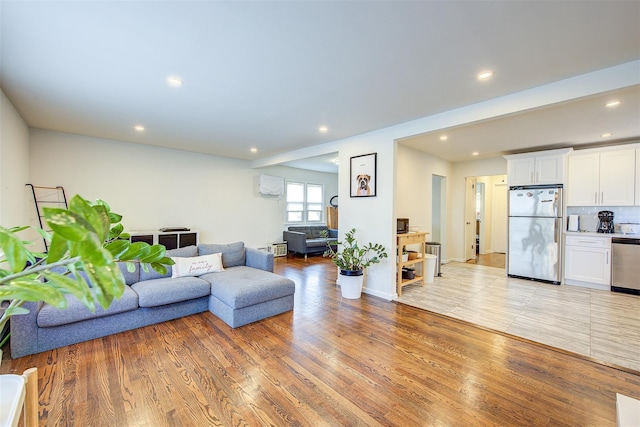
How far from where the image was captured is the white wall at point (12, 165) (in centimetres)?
281

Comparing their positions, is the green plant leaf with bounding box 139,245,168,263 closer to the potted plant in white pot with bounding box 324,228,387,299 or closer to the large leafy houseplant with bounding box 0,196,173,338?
the large leafy houseplant with bounding box 0,196,173,338

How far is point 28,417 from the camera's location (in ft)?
3.17

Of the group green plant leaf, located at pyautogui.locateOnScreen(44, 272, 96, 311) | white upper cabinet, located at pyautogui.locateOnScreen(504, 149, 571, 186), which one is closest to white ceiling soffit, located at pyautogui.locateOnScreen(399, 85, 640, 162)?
white upper cabinet, located at pyautogui.locateOnScreen(504, 149, 571, 186)

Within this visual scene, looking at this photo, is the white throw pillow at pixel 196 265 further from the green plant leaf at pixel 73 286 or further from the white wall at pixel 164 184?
the green plant leaf at pixel 73 286

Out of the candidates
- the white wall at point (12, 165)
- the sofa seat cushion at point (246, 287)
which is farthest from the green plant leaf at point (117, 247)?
the white wall at point (12, 165)

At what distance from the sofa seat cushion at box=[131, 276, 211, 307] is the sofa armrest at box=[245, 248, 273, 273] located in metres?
0.76

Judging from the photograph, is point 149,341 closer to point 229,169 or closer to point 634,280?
point 229,169

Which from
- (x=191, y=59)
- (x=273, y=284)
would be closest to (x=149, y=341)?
(x=273, y=284)

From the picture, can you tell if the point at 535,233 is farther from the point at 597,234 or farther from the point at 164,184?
the point at 164,184

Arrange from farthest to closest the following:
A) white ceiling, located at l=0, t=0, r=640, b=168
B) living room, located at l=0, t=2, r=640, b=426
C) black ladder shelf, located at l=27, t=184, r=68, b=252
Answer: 1. black ladder shelf, located at l=27, t=184, r=68, b=252
2. living room, located at l=0, t=2, r=640, b=426
3. white ceiling, located at l=0, t=0, r=640, b=168

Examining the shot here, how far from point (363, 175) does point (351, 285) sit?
1.65 meters

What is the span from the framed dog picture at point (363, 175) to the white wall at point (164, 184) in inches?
133

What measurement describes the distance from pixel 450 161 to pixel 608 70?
14.2 ft

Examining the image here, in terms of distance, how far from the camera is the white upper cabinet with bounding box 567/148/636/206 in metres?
4.29
